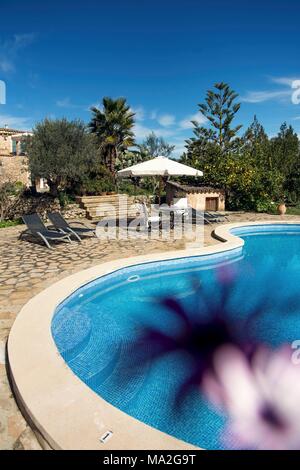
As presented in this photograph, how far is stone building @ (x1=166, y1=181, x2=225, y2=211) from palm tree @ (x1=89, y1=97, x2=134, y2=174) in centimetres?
590

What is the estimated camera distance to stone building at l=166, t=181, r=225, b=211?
17844mm

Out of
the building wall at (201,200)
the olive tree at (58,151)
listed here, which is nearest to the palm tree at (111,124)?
the olive tree at (58,151)

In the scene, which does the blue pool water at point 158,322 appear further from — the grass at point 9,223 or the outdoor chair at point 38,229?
the grass at point 9,223

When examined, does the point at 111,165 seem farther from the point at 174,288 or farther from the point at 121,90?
the point at 174,288

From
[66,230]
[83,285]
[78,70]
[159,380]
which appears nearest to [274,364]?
[159,380]

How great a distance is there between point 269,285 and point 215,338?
3134 mm

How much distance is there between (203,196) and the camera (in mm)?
18156

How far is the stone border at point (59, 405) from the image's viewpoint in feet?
7.89

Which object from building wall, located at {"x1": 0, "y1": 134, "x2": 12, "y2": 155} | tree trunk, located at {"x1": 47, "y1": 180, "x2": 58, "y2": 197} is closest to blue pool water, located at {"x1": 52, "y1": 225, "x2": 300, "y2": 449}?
tree trunk, located at {"x1": 47, "y1": 180, "x2": 58, "y2": 197}

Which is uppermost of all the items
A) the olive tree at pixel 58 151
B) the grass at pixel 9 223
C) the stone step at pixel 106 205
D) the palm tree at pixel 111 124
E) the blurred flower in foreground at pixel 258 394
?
the palm tree at pixel 111 124

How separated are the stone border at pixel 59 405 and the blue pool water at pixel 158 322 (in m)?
0.51

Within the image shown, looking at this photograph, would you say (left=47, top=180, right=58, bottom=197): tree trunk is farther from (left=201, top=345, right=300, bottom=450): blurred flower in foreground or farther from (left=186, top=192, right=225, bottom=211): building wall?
(left=201, top=345, right=300, bottom=450): blurred flower in foreground

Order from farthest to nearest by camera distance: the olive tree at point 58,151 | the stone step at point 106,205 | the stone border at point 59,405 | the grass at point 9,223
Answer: the stone step at point 106,205
the olive tree at point 58,151
the grass at point 9,223
the stone border at point 59,405

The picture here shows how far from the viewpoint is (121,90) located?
23250 millimetres
